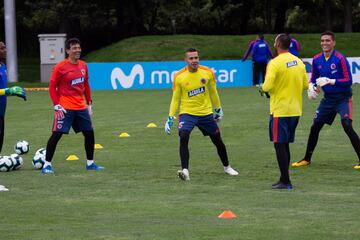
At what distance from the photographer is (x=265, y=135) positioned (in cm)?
1697

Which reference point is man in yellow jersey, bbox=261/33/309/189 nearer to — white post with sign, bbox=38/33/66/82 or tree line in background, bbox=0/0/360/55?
white post with sign, bbox=38/33/66/82

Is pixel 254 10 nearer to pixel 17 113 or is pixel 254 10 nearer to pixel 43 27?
pixel 43 27

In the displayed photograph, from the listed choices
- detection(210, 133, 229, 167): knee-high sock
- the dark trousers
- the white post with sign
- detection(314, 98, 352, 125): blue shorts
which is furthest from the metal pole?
detection(210, 133, 229, 167): knee-high sock

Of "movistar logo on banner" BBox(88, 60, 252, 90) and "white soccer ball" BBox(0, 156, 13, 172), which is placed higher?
"white soccer ball" BBox(0, 156, 13, 172)

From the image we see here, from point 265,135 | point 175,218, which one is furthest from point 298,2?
point 175,218

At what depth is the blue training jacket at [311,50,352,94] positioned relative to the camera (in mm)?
12453

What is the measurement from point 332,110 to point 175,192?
3273 mm

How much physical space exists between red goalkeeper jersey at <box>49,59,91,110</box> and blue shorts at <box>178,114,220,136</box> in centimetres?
165

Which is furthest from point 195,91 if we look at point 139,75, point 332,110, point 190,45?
point 190,45

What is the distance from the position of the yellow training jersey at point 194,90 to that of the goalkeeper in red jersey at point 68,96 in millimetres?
1526

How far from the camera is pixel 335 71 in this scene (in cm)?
1252

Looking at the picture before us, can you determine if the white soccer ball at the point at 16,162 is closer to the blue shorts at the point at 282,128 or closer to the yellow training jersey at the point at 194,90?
the yellow training jersey at the point at 194,90

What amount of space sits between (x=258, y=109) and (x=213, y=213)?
43.5 feet

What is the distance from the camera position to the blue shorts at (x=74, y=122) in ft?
41.3
